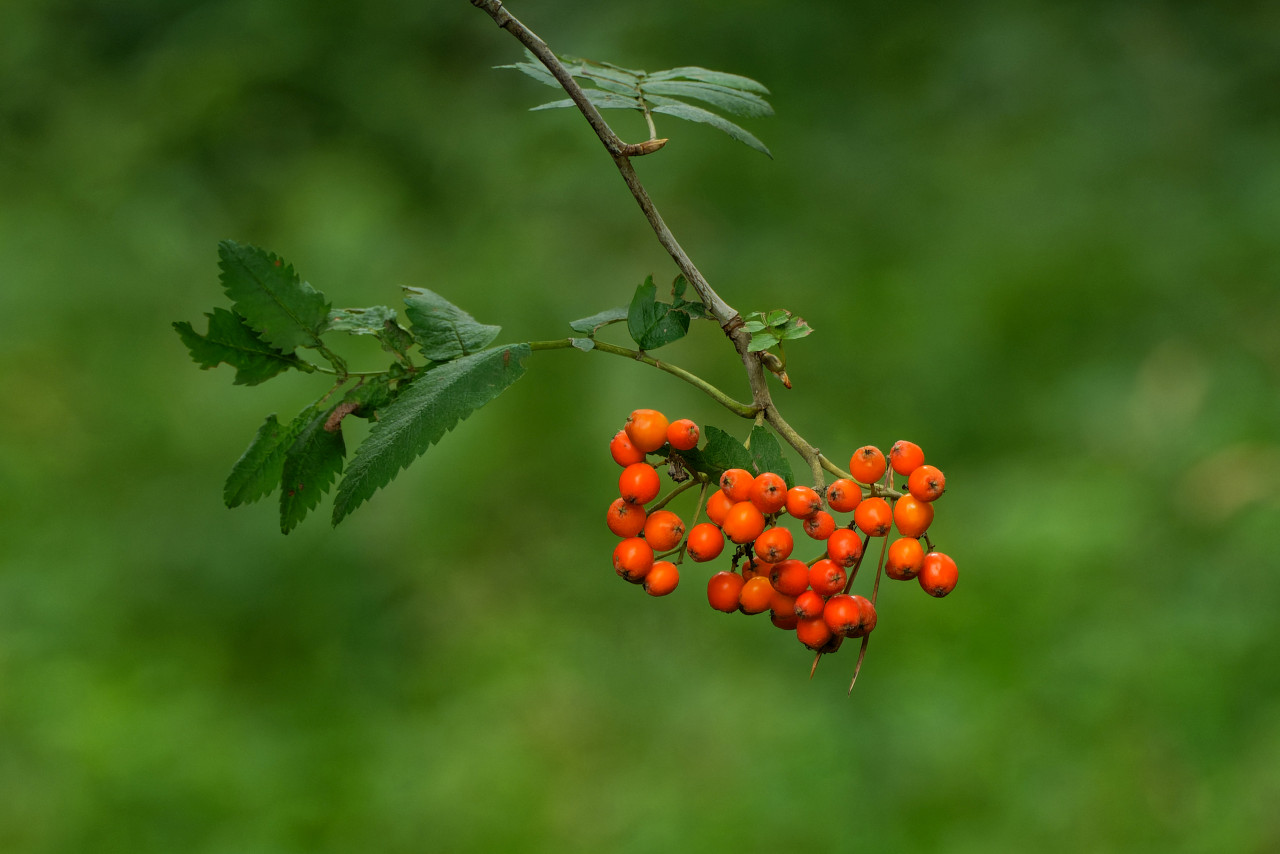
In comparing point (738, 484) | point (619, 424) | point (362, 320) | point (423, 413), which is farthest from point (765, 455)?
point (619, 424)

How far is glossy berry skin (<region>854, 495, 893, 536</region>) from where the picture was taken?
0.83 metres

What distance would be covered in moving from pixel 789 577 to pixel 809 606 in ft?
0.09

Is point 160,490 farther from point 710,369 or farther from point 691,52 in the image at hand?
point 691,52

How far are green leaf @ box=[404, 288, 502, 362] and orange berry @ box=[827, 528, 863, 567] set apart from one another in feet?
1.13

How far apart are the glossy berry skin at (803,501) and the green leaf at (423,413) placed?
24cm

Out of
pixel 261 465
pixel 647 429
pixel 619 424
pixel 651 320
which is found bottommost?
pixel 261 465

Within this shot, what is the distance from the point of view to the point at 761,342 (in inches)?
33.6

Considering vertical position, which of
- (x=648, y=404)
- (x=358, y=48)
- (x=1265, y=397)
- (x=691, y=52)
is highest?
(x=691, y=52)

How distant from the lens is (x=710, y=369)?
3555mm

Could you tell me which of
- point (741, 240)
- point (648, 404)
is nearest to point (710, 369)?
point (648, 404)

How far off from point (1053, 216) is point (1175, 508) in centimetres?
154

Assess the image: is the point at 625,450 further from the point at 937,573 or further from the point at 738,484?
the point at 937,573

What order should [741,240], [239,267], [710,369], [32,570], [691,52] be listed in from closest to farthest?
[239,267] → [32,570] → [710,369] → [741,240] → [691,52]

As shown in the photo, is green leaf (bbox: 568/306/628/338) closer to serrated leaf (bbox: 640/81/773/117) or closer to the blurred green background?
serrated leaf (bbox: 640/81/773/117)
